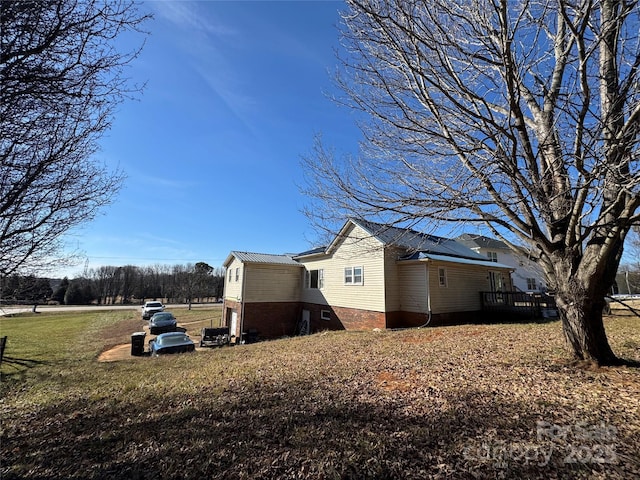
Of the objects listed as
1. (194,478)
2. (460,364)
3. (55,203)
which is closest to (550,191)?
(460,364)

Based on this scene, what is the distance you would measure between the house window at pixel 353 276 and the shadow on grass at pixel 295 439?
34.6 feet

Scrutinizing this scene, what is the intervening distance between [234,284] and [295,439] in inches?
692

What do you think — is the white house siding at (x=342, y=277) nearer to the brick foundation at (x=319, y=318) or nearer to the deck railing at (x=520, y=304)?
the brick foundation at (x=319, y=318)

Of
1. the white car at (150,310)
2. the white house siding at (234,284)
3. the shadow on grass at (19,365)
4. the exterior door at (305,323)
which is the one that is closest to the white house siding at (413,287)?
the exterior door at (305,323)

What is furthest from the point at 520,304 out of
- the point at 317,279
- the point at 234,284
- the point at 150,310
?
the point at 150,310

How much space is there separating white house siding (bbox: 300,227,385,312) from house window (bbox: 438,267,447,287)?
2.93 m

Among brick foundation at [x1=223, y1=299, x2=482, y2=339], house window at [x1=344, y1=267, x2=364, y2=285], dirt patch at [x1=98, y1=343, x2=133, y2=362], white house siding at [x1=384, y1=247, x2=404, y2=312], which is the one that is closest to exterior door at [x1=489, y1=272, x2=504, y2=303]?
brick foundation at [x1=223, y1=299, x2=482, y2=339]

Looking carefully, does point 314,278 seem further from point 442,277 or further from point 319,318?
point 442,277

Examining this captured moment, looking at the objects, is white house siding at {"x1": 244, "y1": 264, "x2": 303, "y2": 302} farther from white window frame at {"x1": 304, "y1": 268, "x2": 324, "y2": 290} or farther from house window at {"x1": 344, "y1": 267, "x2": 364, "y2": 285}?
house window at {"x1": 344, "y1": 267, "x2": 364, "y2": 285}

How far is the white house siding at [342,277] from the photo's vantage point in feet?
47.4

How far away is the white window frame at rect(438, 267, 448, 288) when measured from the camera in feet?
47.7

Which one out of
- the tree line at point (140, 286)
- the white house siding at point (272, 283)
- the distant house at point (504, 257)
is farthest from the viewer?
the tree line at point (140, 286)

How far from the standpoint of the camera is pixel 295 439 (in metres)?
3.53

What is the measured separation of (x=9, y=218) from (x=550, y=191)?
856 cm
